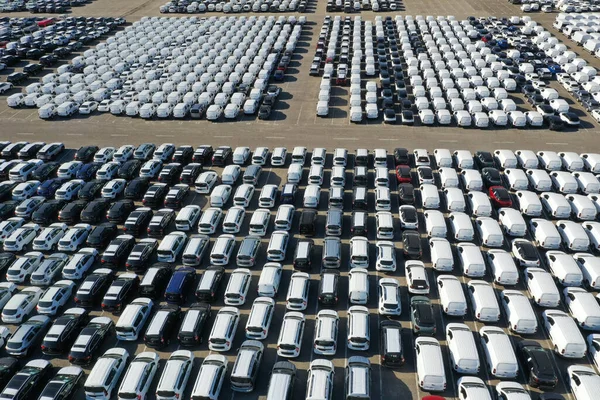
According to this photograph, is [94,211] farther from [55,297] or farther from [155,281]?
[155,281]

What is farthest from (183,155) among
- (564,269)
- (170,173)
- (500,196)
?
(564,269)

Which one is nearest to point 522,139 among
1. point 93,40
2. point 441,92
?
point 441,92

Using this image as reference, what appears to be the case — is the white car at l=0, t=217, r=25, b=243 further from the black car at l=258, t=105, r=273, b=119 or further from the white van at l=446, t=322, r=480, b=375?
the white van at l=446, t=322, r=480, b=375

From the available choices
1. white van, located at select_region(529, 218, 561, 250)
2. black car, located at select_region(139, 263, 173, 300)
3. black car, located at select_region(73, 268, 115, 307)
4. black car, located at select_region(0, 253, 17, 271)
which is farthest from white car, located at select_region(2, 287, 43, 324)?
white van, located at select_region(529, 218, 561, 250)

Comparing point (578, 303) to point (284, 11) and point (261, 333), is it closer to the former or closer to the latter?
point (261, 333)

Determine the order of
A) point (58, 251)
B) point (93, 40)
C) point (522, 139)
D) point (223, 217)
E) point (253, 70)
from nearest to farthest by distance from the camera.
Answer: point (58, 251) → point (223, 217) → point (522, 139) → point (253, 70) → point (93, 40)

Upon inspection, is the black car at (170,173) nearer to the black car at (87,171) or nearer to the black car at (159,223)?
the black car at (159,223)

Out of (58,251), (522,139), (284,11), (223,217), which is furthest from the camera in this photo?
(284,11)

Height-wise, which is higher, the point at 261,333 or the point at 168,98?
the point at 168,98
